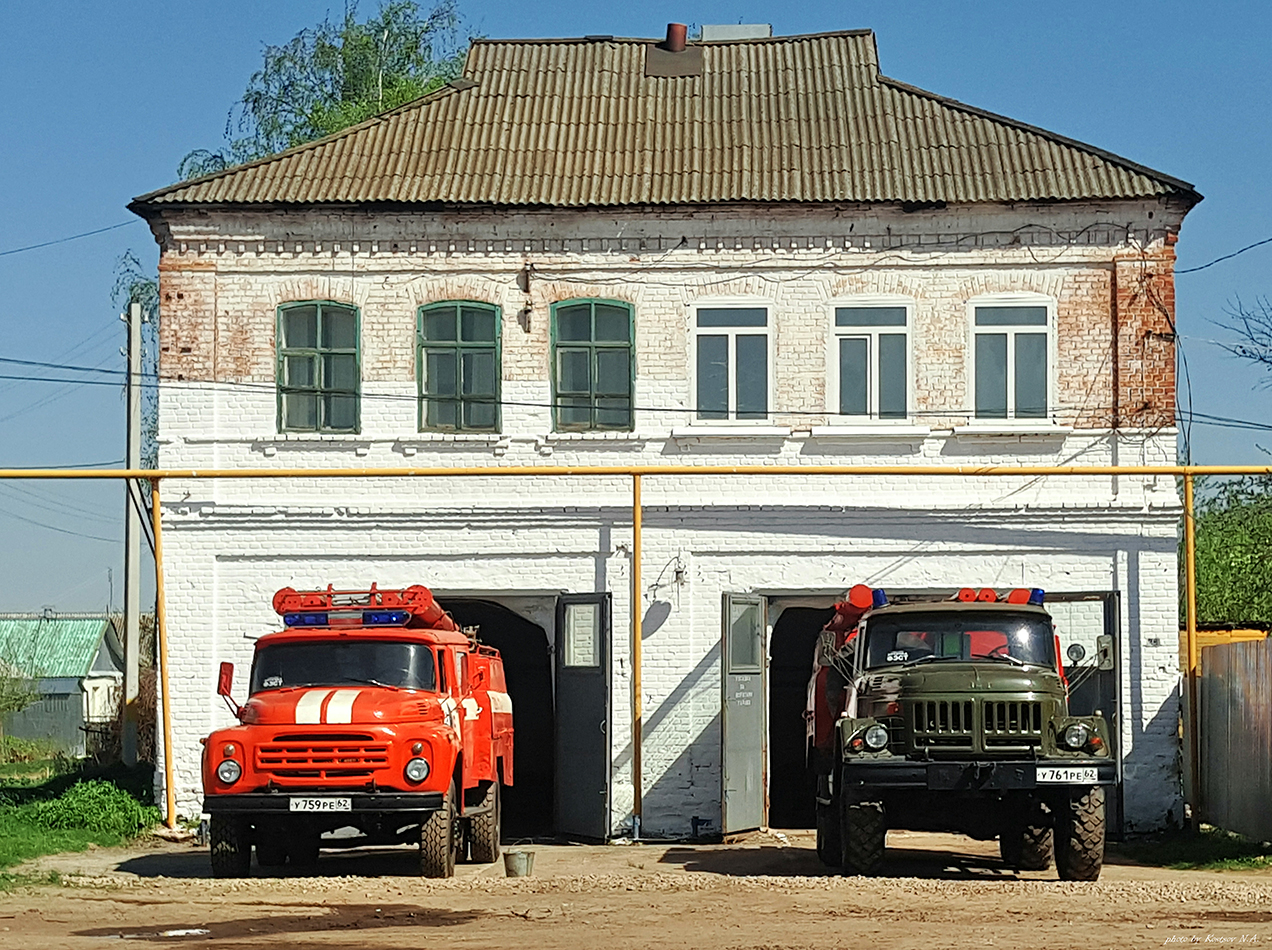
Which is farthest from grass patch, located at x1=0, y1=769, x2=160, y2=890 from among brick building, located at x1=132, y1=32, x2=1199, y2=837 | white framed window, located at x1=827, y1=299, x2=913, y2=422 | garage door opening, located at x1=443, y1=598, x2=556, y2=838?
white framed window, located at x1=827, y1=299, x2=913, y2=422

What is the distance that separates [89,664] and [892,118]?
55.4 m

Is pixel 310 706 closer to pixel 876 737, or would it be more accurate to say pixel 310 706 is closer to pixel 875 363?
pixel 876 737

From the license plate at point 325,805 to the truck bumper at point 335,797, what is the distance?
16 mm

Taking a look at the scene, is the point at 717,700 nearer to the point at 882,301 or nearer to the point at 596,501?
the point at 596,501

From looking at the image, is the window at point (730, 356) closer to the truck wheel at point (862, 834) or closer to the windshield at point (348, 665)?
the windshield at point (348, 665)

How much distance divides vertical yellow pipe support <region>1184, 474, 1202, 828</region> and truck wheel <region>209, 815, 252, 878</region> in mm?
10212

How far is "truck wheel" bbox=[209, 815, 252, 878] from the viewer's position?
15.4 meters

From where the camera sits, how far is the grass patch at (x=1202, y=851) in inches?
655

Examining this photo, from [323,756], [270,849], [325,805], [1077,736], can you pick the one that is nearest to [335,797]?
[325,805]

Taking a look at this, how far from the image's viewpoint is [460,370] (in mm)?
21578

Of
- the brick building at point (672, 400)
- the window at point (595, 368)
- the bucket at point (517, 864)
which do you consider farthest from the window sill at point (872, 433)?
the bucket at point (517, 864)

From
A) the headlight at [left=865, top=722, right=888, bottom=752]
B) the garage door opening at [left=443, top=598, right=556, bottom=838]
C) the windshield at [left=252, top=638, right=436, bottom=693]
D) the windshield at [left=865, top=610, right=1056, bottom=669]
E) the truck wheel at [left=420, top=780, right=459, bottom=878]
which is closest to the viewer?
the headlight at [left=865, top=722, right=888, bottom=752]

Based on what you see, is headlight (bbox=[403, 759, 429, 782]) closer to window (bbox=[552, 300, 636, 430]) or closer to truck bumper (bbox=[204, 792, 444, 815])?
truck bumper (bbox=[204, 792, 444, 815])

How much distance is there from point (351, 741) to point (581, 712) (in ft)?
20.1
